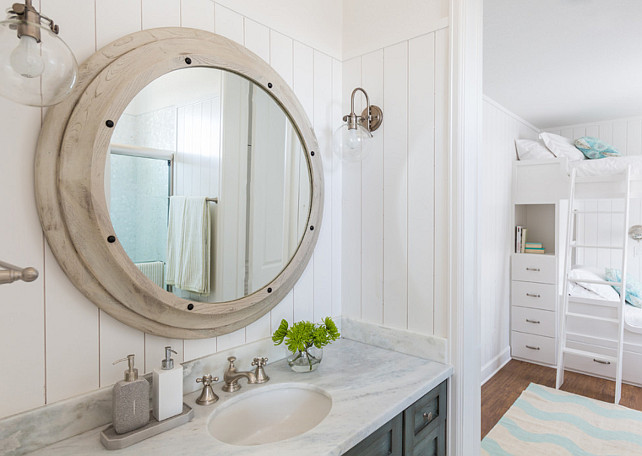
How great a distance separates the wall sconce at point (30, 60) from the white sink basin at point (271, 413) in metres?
0.87

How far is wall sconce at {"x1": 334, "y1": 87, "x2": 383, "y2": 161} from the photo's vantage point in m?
1.49

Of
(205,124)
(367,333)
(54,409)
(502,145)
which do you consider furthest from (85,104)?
(502,145)

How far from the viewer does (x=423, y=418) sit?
123 centimetres

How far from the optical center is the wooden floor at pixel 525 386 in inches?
108

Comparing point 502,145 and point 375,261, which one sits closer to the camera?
point 375,261

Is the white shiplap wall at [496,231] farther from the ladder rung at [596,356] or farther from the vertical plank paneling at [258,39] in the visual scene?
the vertical plank paneling at [258,39]

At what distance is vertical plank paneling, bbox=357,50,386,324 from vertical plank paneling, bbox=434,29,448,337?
0.79 feet

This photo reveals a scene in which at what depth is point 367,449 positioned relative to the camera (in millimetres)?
996

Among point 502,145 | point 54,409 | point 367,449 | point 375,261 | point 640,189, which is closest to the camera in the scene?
point 54,409

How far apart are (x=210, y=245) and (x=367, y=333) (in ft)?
2.57

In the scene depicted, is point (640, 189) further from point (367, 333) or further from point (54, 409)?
point (54, 409)

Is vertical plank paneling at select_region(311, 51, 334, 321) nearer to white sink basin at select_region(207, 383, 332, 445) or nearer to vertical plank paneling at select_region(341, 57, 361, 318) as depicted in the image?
vertical plank paneling at select_region(341, 57, 361, 318)

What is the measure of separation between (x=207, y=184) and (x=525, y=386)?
315 cm

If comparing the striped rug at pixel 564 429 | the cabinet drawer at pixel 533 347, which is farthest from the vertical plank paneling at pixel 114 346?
the cabinet drawer at pixel 533 347
